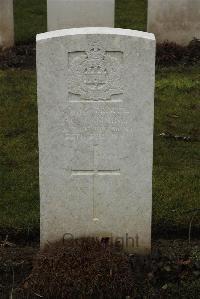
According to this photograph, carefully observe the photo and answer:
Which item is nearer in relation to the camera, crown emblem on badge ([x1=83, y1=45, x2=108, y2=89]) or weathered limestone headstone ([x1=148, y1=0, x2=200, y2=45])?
crown emblem on badge ([x1=83, y1=45, x2=108, y2=89])

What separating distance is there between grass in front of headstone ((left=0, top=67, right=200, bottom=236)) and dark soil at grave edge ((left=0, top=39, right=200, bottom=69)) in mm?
521

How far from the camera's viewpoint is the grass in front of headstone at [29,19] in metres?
13.5

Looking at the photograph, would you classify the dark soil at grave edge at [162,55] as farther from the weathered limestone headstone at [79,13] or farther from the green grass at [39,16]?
the green grass at [39,16]

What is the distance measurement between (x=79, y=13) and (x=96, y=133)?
23.7ft

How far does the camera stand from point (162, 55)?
11.9 m

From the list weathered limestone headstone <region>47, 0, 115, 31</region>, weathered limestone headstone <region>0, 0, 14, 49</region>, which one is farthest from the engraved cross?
weathered limestone headstone <region>0, 0, 14, 49</region>

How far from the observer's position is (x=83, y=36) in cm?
523

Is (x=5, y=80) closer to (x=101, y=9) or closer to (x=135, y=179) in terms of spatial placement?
(x=101, y=9)

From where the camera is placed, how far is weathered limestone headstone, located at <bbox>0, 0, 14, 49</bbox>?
12.1 metres

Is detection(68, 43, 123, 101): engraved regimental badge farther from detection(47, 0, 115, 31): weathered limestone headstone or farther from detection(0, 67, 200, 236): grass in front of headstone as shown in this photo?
detection(47, 0, 115, 31): weathered limestone headstone

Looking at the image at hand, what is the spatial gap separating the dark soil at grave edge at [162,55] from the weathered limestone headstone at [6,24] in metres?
0.15

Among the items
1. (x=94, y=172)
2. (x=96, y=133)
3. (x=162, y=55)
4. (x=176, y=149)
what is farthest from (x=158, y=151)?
(x=162, y=55)

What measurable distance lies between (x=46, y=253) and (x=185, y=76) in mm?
5854

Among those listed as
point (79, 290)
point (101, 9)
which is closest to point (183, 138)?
point (79, 290)
